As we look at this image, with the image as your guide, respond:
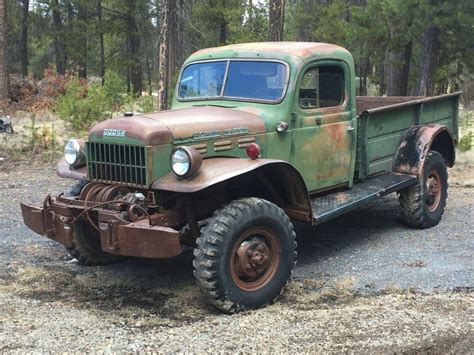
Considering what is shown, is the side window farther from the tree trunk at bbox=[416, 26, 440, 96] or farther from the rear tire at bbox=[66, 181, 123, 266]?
the tree trunk at bbox=[416, 26, 440, 96]

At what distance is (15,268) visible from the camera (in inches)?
222

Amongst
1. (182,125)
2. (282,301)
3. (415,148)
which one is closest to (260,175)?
(182,125)

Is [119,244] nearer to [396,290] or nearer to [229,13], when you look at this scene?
[396,290]

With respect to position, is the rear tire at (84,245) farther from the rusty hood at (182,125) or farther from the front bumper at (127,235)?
the rusty hood at (182,125)

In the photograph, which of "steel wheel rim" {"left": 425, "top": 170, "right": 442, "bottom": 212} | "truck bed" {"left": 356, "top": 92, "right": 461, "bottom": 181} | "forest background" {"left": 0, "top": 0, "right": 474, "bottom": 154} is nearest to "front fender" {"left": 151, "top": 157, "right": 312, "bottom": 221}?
"truck bed" {"left": 356, "top": 92, "right": 461, "bottom": 181}

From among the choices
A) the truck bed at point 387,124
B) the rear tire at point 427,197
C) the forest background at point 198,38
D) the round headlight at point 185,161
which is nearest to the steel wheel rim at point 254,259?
the round headlight at point 185,161

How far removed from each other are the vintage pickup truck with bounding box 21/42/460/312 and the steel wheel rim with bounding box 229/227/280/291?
0.04ft

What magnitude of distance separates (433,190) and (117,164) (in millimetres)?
4208

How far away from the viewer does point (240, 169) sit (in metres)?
4.63

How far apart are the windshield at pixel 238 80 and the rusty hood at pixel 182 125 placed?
351 mm

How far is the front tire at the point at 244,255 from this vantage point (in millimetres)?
4426

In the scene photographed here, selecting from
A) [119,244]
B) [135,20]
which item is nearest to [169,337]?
[119,244]

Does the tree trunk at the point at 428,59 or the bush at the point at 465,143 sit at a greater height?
the tree trunk at the point at 428,59

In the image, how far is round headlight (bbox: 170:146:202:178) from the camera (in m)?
4.47
